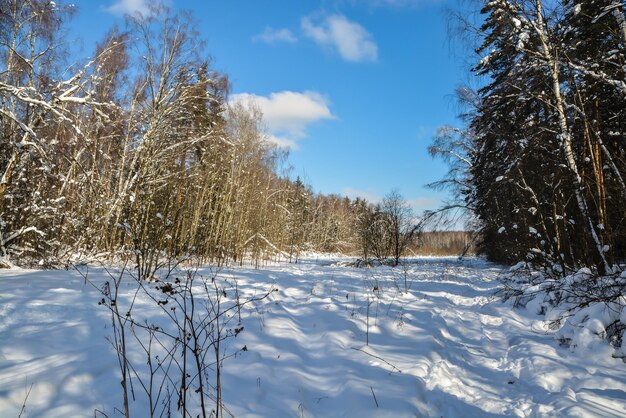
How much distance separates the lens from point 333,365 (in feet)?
9.40

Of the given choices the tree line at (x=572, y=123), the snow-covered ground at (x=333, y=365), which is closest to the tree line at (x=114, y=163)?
the snow-covered ground at (x=333, y=365)

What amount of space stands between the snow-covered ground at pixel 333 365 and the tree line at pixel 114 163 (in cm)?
217

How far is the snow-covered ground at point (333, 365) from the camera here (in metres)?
2.09

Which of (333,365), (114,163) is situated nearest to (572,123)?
(333,365)

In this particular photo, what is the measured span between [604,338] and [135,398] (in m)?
4.20

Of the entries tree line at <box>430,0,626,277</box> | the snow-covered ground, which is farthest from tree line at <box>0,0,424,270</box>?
tree line at <box>430,0,626,277</box>

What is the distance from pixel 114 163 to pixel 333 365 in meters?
8.58

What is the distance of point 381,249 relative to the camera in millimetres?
17375

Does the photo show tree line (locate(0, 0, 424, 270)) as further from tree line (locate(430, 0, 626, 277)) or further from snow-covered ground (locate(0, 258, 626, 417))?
tree line (locate(430, 0, 626, 277))

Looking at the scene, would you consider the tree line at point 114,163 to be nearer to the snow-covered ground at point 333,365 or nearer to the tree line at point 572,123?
the snow-covered ground at point 333,365

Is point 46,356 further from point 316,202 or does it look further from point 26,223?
point 316,202

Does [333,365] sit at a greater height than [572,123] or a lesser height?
lesser

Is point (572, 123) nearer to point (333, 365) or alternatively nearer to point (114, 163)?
point (333, 365)

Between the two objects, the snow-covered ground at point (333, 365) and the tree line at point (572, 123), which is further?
the tree line at point (572, 123)
